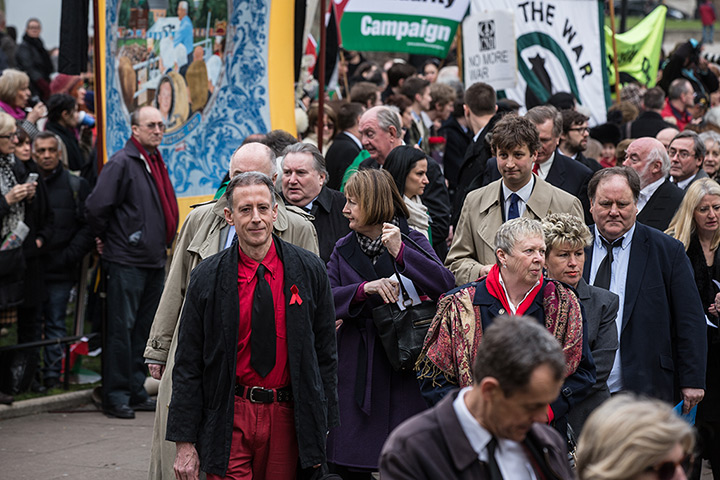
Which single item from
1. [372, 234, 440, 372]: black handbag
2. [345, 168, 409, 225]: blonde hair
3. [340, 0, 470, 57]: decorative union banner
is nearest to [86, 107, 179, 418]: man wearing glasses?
[345, 168, 409, 225]: blonde hair

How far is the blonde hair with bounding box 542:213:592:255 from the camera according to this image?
224 inches

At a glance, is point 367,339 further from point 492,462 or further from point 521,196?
point 492,462

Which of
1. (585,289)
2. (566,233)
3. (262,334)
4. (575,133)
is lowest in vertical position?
(262,334)

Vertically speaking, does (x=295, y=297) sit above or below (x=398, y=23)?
below

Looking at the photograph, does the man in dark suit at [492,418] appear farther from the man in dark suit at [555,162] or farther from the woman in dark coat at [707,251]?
the man in dark suit at [555,162]

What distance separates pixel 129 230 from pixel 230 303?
4.26 meters

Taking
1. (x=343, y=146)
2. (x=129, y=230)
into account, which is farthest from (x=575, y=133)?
(x=129, y=230)

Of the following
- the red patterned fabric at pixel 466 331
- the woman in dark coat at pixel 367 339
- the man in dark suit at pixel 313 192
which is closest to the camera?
the red patterned fabric at pixel 466 331

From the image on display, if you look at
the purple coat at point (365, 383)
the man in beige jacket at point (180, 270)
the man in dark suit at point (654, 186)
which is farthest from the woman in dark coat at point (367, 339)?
the man in dark suit at point (654, 186)

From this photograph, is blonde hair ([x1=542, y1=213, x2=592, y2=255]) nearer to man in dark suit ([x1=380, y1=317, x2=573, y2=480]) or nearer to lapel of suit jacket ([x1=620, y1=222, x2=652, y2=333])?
lapel of suit jacket ([x1=620, y1=222, x2=652, y2=333])

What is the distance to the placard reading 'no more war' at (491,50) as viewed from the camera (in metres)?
11.6

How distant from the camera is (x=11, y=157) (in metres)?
9.18

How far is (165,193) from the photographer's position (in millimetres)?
9211

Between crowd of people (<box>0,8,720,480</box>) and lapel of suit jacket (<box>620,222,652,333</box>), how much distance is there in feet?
0.04
